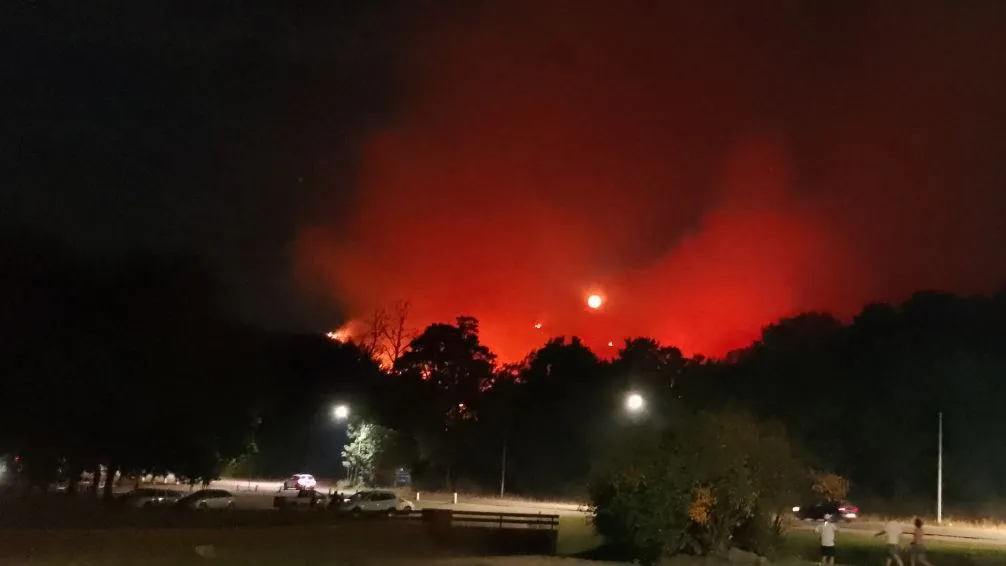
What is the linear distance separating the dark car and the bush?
26.4m

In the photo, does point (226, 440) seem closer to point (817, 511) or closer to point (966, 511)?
point (817, 511)

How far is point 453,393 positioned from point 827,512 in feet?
175

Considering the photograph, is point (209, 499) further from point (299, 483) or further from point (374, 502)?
→ point (299, 483)

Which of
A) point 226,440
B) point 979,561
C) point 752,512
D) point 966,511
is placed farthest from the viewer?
point 966,511

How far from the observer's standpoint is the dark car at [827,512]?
5650cm

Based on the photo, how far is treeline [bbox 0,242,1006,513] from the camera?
36.6 meters

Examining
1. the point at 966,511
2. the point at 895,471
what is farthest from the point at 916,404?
the point at 966,511

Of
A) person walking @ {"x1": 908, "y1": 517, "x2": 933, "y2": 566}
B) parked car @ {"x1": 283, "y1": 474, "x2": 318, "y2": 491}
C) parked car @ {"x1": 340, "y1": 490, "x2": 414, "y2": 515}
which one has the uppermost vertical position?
person walking @ {"x1": 908, "y1": 517, "x2": 933, "y2": 566}

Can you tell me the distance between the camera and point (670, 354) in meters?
103

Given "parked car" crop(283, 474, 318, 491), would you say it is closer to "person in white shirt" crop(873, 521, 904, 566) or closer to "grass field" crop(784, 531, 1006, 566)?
"grass field" crop(784, 531, 1006, 566)

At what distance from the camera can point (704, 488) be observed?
3016cm

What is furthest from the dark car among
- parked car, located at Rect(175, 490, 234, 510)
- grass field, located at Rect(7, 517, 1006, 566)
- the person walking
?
parked car, located at Rect(175, 490, 234, 510)

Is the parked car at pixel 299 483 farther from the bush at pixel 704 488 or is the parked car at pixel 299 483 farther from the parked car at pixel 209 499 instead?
the bush at pixel 704 488

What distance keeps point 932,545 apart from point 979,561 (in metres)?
7.35
